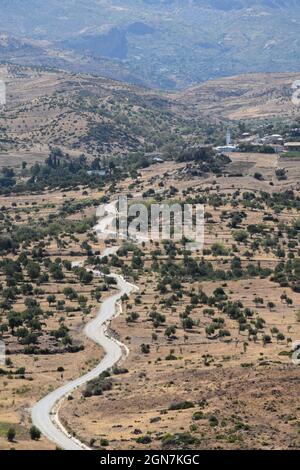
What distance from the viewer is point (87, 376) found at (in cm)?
6347

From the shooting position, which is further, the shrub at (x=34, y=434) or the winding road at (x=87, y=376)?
the winding road at (x=87, y=376)

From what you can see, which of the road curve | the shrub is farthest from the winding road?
the shrub

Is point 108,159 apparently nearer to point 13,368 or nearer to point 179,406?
point 13,368

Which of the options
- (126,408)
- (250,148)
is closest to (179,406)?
(126,408)

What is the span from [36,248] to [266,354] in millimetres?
47260

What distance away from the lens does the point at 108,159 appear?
641 feet

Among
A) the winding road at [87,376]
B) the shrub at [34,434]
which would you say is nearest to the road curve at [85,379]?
the winding road at [87,376]

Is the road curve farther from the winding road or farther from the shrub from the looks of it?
the shrub

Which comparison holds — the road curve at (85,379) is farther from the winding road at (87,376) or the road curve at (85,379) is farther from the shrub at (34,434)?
the shrub at (34,434)

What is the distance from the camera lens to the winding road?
50003 mm

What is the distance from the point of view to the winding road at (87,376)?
50003 mm

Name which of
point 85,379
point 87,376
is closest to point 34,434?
point 85,379
